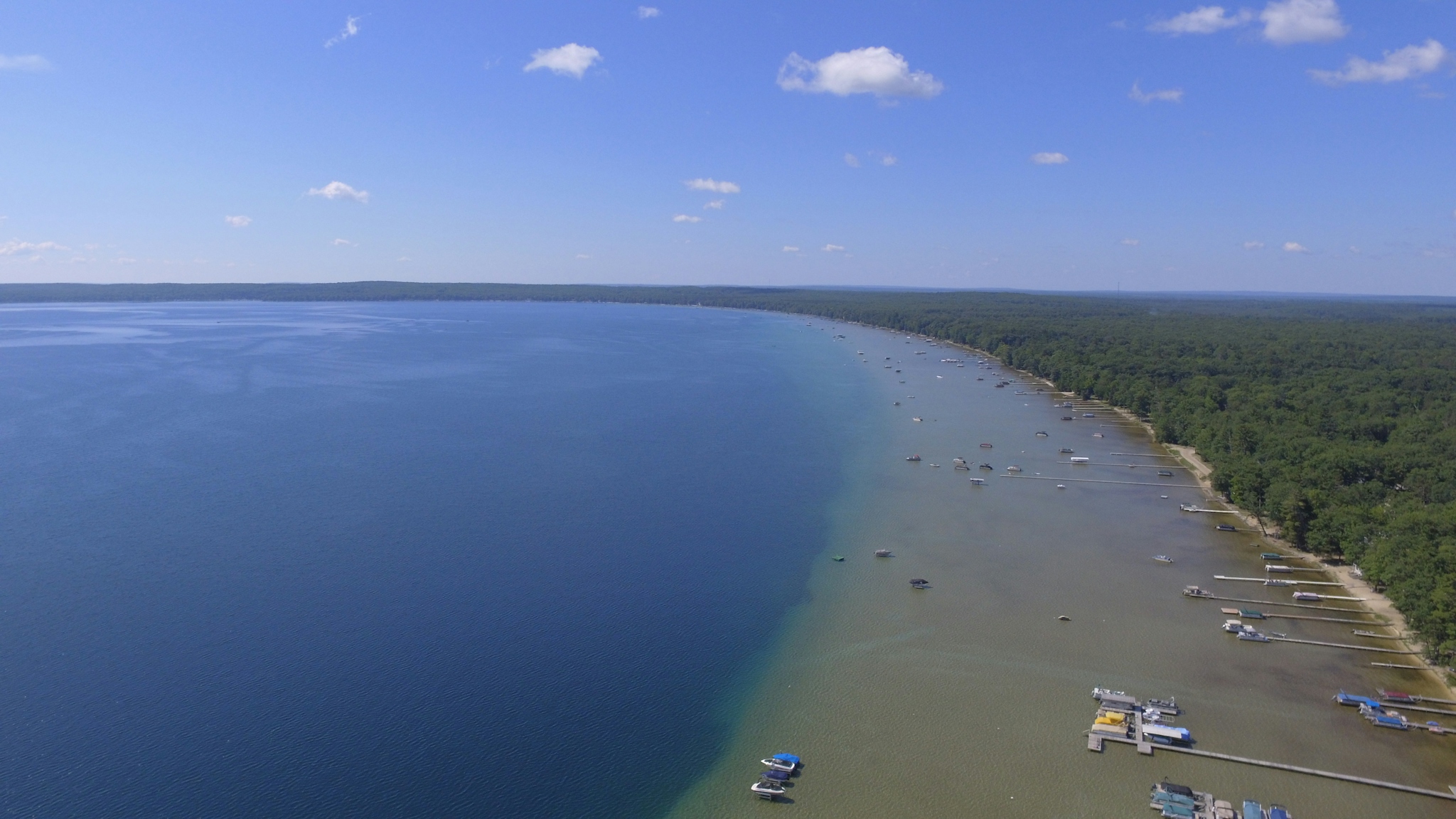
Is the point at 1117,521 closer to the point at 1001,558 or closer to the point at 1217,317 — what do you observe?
the point at 1001,558

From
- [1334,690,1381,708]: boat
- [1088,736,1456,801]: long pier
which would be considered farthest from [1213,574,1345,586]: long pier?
[1088,736,1456,801]: long pier


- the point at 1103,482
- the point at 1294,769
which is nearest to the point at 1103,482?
the point at 1103,482

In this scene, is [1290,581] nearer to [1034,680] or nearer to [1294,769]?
[1294,769]

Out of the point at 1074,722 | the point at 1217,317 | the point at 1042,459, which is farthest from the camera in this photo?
the point at 1217,317

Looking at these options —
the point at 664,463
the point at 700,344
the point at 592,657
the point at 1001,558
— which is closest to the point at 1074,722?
the point at 1001,558

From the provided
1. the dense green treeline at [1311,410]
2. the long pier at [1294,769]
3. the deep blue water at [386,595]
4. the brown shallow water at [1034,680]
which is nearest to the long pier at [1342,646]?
the brown shallow water at [1034,680]

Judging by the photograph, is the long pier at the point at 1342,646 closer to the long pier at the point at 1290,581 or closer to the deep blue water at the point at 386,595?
the long pier at the point at 1290,581
